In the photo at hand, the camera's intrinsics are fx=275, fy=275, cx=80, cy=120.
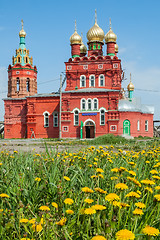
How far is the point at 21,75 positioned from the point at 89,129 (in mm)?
10569

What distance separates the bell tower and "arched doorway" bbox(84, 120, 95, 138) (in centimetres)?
862

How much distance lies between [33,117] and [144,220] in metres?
28.6

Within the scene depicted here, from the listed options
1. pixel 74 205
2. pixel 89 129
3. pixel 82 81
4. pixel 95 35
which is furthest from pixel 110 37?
pixel 74 205

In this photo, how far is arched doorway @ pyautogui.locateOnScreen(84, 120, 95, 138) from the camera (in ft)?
94.6

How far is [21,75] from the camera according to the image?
32.5 meters

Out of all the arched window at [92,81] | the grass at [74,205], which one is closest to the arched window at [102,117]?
the arched window at [92,81]

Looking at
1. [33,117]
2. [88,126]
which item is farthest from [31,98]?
[88,126]

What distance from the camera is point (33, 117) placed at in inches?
1185

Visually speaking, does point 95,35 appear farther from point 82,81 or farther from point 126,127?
point 126,127

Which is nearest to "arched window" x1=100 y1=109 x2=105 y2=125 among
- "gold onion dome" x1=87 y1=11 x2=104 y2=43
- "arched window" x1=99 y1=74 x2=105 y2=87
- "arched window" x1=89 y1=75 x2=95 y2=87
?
"arched window" x1=99 y1=74 x2=105 y2=87

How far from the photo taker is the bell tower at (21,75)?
32562 mm

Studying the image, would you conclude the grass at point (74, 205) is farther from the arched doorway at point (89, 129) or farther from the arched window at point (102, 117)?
the arched doorway at point (89, 129)

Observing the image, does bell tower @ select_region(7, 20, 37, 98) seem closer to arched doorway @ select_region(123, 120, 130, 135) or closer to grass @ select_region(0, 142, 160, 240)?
arched doorway @ select_region(123, 120, 130, 135)

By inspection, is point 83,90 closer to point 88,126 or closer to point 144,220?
point 88,126
